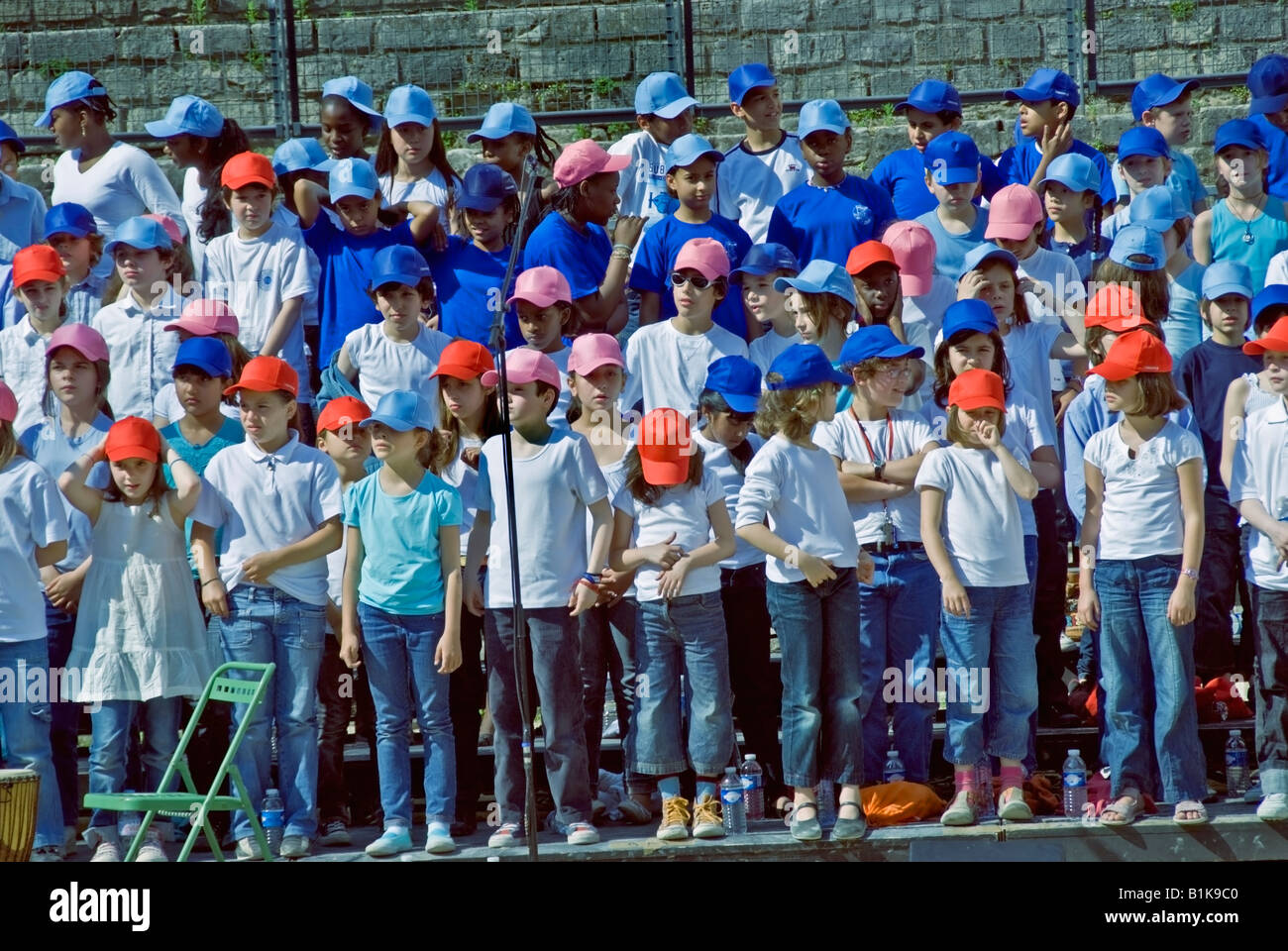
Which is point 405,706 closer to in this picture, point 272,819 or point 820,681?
point 272,819

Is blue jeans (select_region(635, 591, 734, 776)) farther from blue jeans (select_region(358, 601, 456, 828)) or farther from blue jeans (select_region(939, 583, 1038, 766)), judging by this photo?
blue jeans (select_region(939, 583, 1038, 766))

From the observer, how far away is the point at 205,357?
802 centimetres

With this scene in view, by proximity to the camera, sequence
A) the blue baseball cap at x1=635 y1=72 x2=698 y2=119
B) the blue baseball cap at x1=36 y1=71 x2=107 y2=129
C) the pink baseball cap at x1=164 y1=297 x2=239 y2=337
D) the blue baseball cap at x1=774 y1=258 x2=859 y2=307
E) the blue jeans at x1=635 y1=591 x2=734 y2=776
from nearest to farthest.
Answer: the blue jeans at x1=635 y1=591 x2=734 y2=776, the blue baseball cap at x1=774 y1=258 x2=859 y2=307, the pink baseball cap at x1=164 y1=297 x2=239 y2=337, the blue baseball cap at x1=36 y1=71 x2=107 y2=129, the blue baseball cap at x1=635 y1=72 x2=698 y2=119

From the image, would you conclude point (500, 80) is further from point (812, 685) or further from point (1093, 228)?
point (812, 685)

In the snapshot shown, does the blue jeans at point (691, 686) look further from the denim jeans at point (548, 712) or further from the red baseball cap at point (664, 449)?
the red baseball cap at point (664, 449)

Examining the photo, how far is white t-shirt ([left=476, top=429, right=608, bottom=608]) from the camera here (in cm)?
745

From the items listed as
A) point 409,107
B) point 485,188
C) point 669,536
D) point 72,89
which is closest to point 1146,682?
point 669,536

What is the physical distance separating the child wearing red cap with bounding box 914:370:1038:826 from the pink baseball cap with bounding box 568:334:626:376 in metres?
1.33

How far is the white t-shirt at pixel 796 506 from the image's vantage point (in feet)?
24.1

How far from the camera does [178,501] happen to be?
7.69 m

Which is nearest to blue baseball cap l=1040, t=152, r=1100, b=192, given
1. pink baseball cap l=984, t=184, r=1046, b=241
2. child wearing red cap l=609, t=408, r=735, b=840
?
pink baseball cap l=984, t=184, r=1046, b=241

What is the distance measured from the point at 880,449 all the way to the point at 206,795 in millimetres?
2894

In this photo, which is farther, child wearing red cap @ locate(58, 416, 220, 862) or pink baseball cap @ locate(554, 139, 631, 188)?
pink baseball cap @ locate(554, 139, 631, 188)

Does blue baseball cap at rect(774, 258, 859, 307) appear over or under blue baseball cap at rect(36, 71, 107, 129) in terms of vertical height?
under
